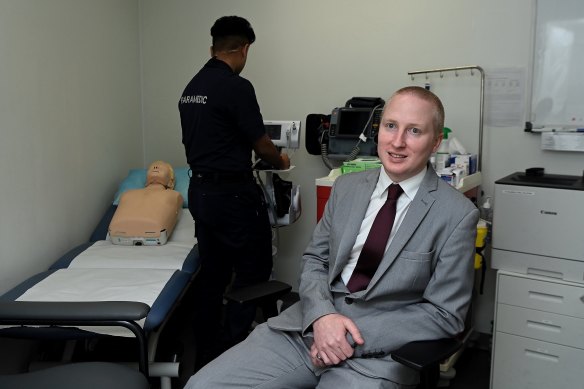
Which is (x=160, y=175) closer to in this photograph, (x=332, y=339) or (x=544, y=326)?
(x=332, y=339)

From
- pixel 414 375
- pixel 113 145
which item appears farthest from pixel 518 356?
pixel 113 145

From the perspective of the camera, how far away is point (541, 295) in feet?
6.70

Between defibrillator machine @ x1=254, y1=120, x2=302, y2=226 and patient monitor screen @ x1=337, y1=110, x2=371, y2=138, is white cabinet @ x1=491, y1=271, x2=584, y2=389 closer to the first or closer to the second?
patient monitor screen @ x1=337, y1=110, x2=371, y2=138

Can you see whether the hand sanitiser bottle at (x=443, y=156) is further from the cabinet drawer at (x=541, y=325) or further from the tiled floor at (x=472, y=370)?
the tiled floor at (x=472, y=370)

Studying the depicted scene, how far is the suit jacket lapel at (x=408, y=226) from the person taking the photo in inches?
56.2

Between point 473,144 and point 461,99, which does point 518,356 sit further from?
point 461,99

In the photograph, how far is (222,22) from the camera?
2.34 m

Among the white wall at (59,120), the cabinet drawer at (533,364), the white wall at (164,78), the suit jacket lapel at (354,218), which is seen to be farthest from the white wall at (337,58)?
the suit jacket lapel at (354,218)

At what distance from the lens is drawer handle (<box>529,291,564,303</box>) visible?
6.56 feet

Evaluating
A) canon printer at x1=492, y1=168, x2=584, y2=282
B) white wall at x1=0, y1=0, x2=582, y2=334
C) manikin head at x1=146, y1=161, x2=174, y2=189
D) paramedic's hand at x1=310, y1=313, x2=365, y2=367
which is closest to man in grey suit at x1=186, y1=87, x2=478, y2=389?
paramedic's hand at x1=310, y1=313, x2=365, y2=367

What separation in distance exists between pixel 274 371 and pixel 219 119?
1.21 m

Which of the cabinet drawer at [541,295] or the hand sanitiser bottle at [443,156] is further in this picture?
the hand sanitiser bottle at [443,156]

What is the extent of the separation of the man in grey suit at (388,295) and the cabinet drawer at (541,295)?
0.78 meters

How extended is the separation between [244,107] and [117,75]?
58.4 inches
